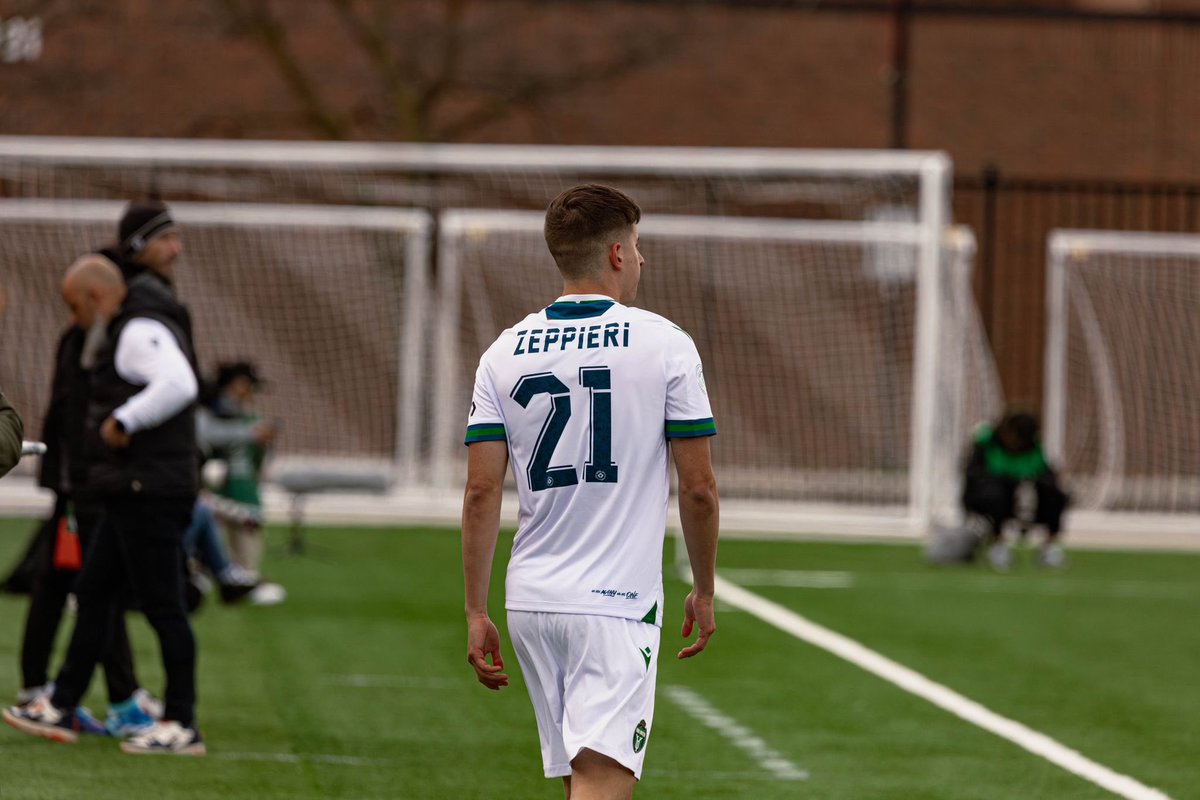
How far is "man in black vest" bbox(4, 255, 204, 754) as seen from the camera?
22.7ft

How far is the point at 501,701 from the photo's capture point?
873 cm

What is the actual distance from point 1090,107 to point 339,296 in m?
16.9

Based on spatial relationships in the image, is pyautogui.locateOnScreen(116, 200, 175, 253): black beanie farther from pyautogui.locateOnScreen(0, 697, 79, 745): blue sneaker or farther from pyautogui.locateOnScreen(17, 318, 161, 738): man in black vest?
pyautogui.locateOnScreen(0, 697, 79, 745): blue sneaker

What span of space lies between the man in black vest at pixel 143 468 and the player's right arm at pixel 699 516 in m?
3.02

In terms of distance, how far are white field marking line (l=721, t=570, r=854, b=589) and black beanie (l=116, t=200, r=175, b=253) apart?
7.77 metres

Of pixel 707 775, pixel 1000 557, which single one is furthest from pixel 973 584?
pixel 707 775

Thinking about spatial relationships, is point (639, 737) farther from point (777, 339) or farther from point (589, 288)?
point (777, 339)

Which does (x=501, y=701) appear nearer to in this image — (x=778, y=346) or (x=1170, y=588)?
(x=1170, y=588)

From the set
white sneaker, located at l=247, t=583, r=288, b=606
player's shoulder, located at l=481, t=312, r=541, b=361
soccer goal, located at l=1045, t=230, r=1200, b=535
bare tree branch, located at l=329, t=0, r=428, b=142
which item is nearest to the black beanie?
player's shoulder, located at l=481, t=312, r=541, b=361

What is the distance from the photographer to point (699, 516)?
172 inches

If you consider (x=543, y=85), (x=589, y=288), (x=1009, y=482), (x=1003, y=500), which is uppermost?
(x=543, y=85)

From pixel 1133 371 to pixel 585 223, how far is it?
17344 mm

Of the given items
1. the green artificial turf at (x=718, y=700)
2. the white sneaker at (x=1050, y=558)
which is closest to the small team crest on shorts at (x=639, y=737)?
the green artificial turf at (x=718, y=700)

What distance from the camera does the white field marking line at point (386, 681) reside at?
29.9 feet
